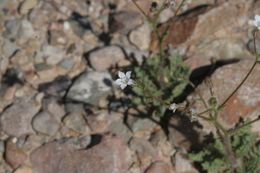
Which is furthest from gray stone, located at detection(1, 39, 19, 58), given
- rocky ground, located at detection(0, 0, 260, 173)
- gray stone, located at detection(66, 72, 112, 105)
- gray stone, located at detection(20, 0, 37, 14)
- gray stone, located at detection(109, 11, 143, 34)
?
gray stone, located at detection(109, 11, 143, 34)

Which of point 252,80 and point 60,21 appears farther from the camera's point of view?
point 60,21

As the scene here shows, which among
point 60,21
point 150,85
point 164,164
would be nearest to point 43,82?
point 60,21

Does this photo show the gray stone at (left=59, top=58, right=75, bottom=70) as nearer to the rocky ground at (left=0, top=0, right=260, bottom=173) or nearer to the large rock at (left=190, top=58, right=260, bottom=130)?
the rocky ground at (left=0, top=0, right=260, bottom=173)

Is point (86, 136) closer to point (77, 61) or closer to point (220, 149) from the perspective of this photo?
point (77, 61)

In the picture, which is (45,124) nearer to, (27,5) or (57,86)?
(57,86)

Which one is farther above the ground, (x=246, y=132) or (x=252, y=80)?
(x=252, y=80)

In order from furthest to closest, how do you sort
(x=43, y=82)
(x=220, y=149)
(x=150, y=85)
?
(x=43, y=82), (x=150, y=85), (x=220, y=149)

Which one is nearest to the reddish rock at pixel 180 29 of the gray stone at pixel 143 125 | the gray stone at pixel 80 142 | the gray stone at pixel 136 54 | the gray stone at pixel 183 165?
the gray stone at pixel 136 54

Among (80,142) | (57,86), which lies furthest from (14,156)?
(57,86)
